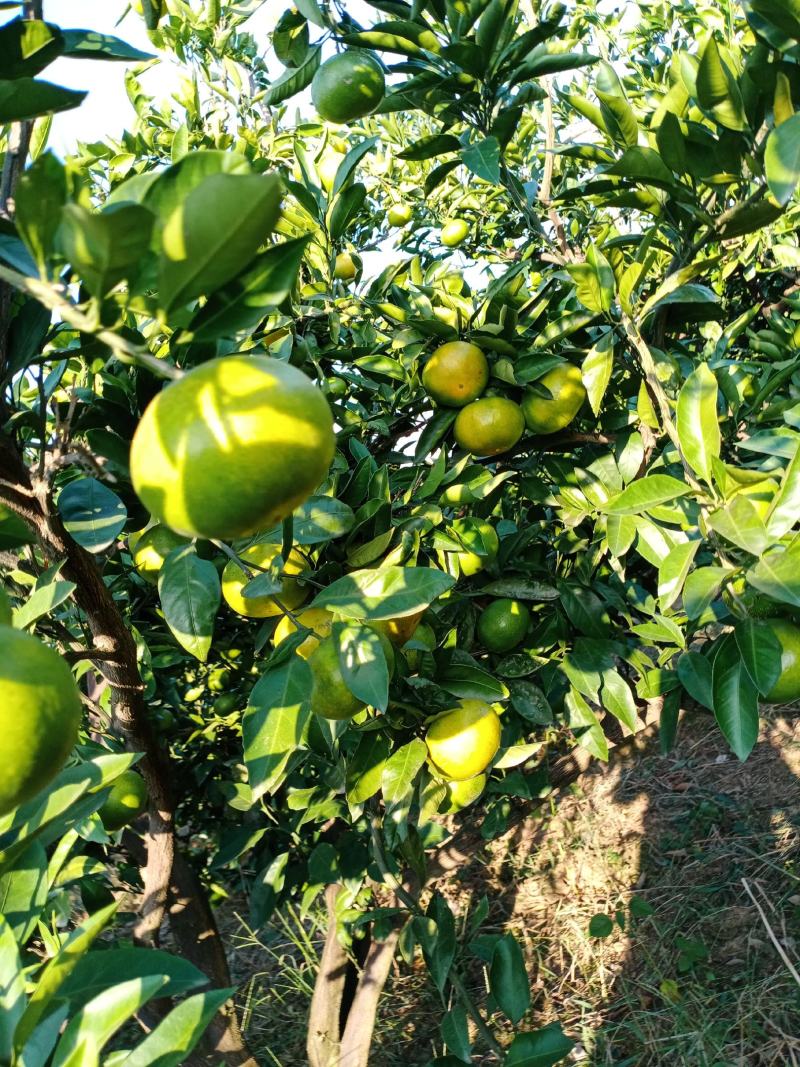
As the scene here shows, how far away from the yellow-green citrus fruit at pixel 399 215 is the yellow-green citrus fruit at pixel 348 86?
1427 mm

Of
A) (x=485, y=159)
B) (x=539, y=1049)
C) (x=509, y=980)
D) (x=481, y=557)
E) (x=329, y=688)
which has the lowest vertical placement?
(x=509, y=980)

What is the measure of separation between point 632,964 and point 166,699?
1758mm

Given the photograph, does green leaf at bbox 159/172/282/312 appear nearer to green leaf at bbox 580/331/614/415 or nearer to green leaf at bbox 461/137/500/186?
green leaf at bbox 461/137/500/186

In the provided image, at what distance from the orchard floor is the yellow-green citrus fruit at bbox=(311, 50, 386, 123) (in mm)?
1866

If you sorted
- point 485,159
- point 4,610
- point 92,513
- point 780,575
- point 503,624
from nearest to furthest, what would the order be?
point 4,610 → point 780,575 → point 92,513 → point 485,159 → point 503,624

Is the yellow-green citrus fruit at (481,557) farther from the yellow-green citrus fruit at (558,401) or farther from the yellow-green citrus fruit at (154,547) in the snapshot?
the yellow-green citrus fruit at (154,547)

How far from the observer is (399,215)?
2.78 m

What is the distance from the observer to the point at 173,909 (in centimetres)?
193

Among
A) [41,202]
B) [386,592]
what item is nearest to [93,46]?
[41,202]

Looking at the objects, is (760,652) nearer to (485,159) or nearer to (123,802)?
(485,159)

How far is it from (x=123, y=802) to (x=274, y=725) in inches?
30.9

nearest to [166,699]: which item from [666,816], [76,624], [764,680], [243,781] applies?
[243,781]

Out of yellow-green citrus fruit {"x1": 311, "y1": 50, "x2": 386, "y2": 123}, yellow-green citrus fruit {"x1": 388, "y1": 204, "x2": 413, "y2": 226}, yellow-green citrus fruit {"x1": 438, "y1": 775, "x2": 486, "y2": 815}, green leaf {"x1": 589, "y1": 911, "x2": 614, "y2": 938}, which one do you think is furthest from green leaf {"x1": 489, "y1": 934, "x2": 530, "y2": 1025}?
yellow-green citrus fruit {"x1": 388, "y1": 204, "x2": 413, "y2": 226}

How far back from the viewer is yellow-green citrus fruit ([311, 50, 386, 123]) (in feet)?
4.27
